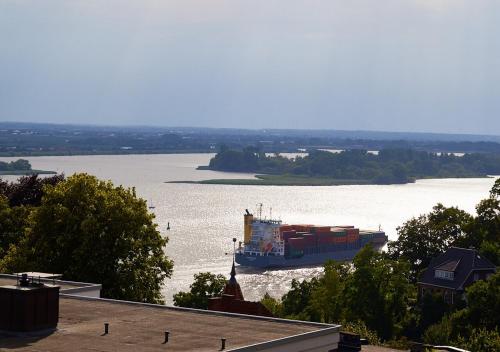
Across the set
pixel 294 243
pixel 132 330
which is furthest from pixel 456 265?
pixel 294 243

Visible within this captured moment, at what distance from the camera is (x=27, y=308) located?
25891mm

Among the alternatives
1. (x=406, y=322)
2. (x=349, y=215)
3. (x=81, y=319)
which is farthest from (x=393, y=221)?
(x=81, y=319)

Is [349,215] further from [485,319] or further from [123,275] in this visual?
[123,275]

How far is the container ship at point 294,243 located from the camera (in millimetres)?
137625

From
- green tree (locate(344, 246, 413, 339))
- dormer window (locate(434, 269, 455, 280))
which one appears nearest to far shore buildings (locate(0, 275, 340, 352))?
green tree (locate(344, 246, 413, 339))

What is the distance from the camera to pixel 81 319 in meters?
27.9

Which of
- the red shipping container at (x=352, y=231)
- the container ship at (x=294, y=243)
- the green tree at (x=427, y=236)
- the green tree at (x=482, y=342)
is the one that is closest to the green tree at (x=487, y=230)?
the green tree at (x=427, y=236)

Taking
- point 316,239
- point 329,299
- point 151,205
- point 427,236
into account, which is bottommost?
point 316,239

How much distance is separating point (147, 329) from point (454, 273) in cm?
4989

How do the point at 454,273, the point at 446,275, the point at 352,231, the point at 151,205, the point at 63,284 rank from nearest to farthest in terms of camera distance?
the point at 63,284 < the point at 454,273 < the point at 446,275 < the point at 352,231 < the point at 151,205

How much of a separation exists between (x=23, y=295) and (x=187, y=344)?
407cm

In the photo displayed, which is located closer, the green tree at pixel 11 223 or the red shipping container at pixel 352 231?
the green tree at pixel 11 223

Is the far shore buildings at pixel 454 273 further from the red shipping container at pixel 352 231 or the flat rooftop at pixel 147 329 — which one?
the red shipping container at pixel 352 231

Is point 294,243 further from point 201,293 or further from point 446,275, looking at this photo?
point 201,293
